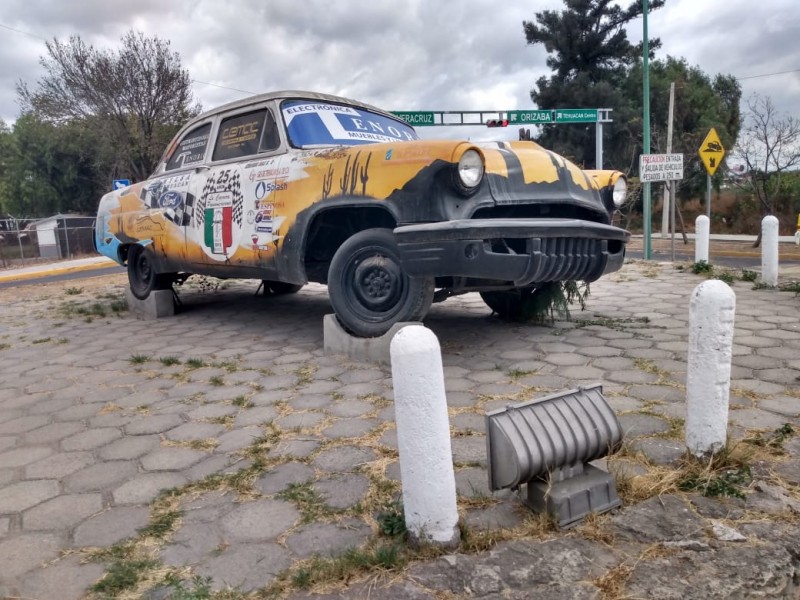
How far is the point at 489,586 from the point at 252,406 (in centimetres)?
194

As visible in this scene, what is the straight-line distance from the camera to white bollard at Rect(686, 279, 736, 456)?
2.13 m

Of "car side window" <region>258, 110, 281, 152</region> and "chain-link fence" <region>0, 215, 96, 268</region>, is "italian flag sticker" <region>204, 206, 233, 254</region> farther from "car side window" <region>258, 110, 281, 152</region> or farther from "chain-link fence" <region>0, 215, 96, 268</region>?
"chain-link fence" <region>0, 215, 96, 268</region>

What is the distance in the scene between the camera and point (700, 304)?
214cm

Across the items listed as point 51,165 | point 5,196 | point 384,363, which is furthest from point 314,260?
point 5,196

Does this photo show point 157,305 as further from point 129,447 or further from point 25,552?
point 25,552

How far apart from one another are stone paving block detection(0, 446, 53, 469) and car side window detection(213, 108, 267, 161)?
279 centimetres

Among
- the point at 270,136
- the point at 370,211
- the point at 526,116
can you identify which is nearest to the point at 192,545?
the point at 370,211

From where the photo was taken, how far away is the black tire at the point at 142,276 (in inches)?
241

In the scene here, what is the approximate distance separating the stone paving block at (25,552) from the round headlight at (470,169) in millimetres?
2509

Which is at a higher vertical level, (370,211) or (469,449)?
(370,211)

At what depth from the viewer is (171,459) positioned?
102 inches

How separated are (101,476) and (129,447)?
0.29 metres

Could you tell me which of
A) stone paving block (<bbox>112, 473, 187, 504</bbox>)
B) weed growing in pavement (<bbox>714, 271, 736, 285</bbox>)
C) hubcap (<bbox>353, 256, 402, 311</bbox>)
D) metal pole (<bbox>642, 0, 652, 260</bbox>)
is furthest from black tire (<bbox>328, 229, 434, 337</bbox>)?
metal pole (<bbox>642, 0, 652, 260</bbox>)

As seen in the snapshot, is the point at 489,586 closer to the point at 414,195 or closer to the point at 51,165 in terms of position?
the point at 414,195
